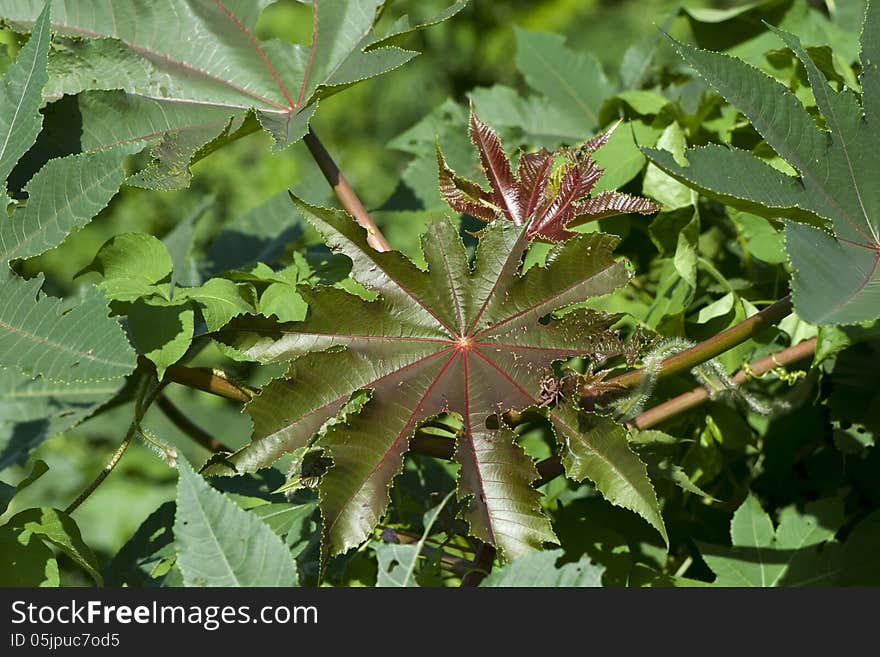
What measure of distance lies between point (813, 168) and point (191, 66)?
0.53 meters

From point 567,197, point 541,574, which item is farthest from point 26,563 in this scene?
point 567,197

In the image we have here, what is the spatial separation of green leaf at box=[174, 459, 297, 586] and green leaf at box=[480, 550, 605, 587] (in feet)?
0.43

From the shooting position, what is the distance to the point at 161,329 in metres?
0.71

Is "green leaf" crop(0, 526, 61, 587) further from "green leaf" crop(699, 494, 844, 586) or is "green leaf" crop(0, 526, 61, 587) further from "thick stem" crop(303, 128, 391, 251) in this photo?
"green leaf" crop(699, 494, 844, 586)

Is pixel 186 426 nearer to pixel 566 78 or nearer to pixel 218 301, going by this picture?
pixel 218 301

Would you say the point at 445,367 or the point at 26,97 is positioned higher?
the point at 26,97

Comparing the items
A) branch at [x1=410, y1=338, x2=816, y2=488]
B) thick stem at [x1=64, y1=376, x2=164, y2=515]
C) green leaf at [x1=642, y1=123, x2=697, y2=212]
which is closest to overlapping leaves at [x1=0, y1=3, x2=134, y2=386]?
thick stem at [x1=64, y1=376, x2=164, y2=515]

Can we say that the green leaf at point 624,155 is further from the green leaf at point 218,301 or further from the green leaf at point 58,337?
the green leaf at point 58,337

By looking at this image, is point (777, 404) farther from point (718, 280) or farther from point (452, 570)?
point (452, 570)

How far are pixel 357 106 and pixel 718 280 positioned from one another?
298cm

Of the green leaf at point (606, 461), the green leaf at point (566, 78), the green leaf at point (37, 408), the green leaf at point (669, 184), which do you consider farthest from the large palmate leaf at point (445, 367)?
the green leaf at point (566, 78)

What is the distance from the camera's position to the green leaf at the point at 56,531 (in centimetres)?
71

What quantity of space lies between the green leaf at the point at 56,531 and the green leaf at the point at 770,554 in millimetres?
507

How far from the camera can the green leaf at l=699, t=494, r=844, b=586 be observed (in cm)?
84
